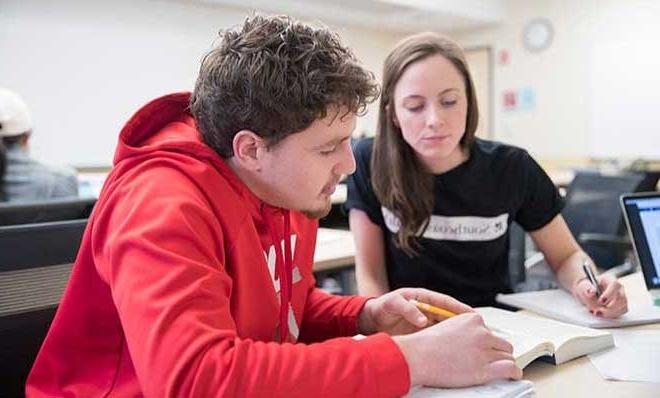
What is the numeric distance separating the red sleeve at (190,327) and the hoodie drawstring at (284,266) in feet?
0.60

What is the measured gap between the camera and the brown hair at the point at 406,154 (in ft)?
4.91

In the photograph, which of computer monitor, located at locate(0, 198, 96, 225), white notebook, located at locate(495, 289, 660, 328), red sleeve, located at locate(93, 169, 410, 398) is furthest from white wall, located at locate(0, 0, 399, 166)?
red sleeve, located at locate(93, 169, 410, 398)

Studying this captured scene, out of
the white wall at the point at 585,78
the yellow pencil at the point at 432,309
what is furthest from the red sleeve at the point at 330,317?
the white wall at the point at 585,78

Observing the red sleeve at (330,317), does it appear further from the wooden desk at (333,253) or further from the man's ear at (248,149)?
the wooden desk at (333,253)

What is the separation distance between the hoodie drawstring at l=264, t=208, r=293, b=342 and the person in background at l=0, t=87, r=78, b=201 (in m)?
1.60

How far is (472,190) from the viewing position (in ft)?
5.11

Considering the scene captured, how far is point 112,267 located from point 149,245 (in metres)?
0.06

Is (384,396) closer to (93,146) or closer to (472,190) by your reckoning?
(472,190)

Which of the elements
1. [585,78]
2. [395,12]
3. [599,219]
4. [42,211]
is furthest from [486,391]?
[585,78]

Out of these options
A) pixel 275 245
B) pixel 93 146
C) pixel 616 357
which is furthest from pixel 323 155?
pixel 93 146

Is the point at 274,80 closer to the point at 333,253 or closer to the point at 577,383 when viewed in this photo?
the point at 577,383

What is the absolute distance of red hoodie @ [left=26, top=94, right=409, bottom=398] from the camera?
69 cm

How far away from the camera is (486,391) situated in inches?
31.7

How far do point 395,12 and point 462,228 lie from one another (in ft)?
16.2
